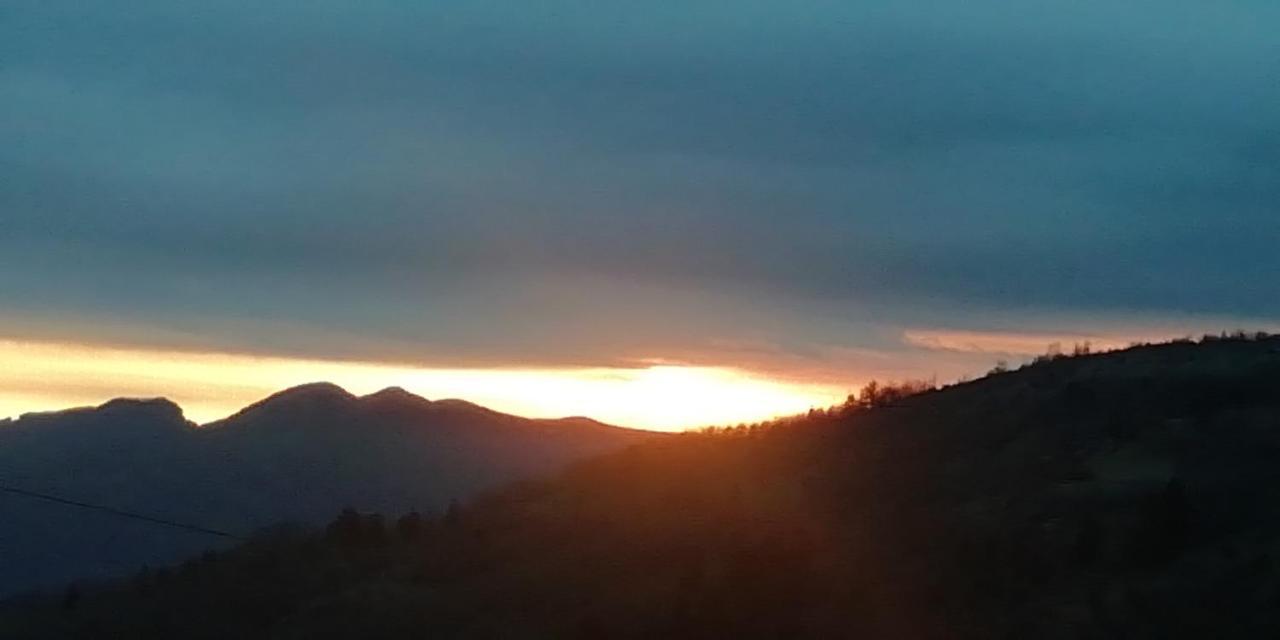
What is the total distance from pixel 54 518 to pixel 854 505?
91066 mm

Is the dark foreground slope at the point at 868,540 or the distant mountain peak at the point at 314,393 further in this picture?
the distant mountain peak at the point at 314,393

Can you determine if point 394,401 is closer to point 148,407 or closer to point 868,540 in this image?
point 148,407

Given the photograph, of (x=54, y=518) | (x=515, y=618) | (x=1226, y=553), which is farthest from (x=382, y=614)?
(x=54, y=518)

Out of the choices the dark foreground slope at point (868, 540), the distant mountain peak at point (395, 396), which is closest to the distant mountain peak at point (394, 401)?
the distant mountain peak at point (395, 396)

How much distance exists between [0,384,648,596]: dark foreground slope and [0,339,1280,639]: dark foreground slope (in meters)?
50.5

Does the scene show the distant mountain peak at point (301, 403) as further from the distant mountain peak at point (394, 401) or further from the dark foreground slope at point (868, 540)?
the dark foreground slope at point (868, 540)

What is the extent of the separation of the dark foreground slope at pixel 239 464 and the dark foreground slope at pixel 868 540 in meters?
50.5

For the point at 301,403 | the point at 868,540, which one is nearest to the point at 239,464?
the point at 301,403

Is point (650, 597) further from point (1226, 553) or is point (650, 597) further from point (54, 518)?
point (54, 518)

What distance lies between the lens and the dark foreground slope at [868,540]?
2477cm

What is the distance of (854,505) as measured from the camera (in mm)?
31688

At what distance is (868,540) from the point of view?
29.1m

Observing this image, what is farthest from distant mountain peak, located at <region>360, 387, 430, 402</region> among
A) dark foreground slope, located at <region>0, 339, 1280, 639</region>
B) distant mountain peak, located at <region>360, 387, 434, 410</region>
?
dark foreground slope, located at <region>0, 339, 1280, 639</region>

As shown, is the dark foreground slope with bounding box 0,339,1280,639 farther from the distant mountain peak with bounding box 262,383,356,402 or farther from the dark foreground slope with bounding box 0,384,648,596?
the distant mountain peak with bounding box 262,383,356,402
